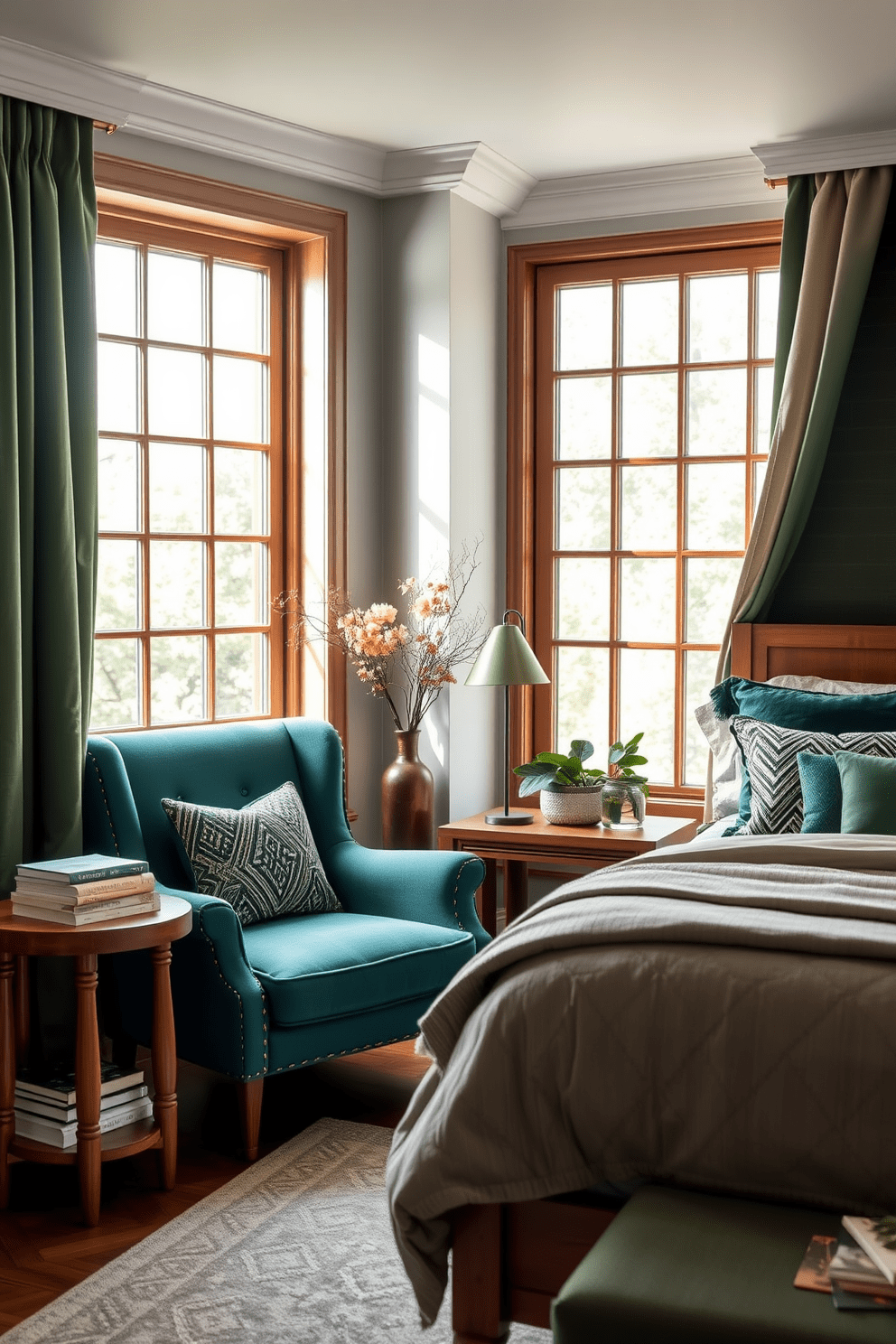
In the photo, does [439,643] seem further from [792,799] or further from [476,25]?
[476,25]

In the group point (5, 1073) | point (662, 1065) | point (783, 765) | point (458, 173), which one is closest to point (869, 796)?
point (783, 765)

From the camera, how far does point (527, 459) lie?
507cm

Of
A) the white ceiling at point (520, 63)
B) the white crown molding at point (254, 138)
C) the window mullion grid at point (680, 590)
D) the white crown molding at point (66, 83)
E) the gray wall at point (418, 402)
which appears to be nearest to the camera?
the white ceiling at point (520, 63)

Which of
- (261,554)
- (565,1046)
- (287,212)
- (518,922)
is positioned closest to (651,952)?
(565,1046)

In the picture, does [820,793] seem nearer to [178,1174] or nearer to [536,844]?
[536,844]

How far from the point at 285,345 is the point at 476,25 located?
1530 mm

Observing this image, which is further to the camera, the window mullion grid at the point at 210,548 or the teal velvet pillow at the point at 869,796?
the window mullion grid at the point at 210,548

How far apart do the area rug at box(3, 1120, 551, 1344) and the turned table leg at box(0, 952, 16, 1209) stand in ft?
1.43

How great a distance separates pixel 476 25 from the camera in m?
3.49

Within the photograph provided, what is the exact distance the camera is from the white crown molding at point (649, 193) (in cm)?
460

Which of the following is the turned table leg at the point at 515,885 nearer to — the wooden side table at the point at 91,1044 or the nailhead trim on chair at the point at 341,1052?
the nailhead trim on chair at the point at 341,1052

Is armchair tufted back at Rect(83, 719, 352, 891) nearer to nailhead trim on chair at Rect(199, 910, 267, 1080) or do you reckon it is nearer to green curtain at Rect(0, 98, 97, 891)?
green curtain at Rect(0, 98, 97, 891)

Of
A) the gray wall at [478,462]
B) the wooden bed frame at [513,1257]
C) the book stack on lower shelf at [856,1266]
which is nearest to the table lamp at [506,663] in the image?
the gray wall at [478,462]

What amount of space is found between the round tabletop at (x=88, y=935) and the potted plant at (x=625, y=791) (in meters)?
1.64
